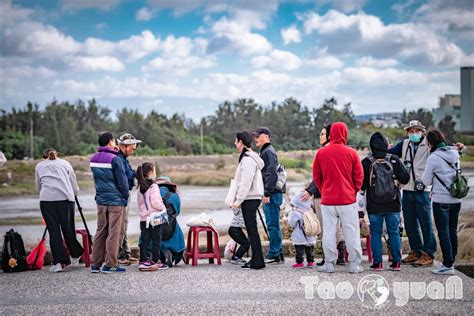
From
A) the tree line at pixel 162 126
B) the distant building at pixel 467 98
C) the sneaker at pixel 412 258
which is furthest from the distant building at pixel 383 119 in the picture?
the sneaker at pixel 412 258

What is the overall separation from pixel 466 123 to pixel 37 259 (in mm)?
9742

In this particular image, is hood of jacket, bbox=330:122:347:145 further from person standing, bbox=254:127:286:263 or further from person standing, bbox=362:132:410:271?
person standing, bbox=254:127:286:263

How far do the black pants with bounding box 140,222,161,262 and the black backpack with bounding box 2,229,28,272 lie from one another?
1510 millimetres

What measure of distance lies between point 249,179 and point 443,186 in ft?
6.87

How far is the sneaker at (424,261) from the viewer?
823 centimetres

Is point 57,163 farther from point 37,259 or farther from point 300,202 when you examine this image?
point 300,202

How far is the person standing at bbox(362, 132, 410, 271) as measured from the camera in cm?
784

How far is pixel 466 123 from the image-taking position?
15047mm

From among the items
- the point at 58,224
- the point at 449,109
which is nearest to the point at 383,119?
the point at 449,109

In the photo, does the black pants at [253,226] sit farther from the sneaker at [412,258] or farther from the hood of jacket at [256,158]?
the sneaker at [412,258]

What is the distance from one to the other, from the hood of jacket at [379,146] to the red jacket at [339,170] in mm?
328

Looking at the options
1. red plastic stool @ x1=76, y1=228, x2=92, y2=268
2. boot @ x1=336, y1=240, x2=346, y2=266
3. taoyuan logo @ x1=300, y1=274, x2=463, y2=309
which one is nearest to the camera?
taoyuan logo @ x1=300, y1=274, x2=463, y2=309

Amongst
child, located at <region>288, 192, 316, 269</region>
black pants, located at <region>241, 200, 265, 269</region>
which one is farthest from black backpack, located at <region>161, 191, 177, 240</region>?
child, located at <region>288, 192, 316, 269</region>

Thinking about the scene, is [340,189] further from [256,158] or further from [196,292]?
[196,292]
